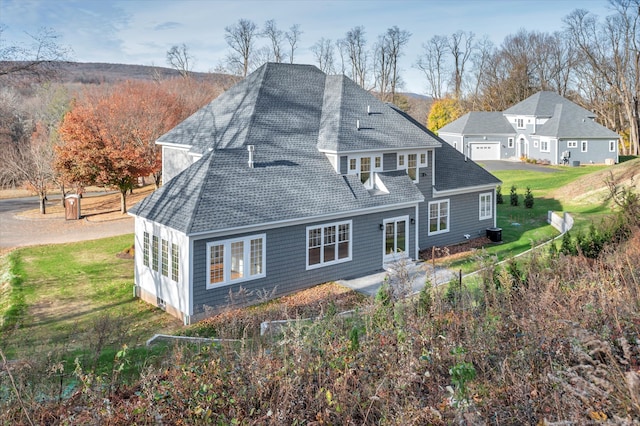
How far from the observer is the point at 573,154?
48.1 metres

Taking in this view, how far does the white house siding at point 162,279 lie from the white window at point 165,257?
9 centimetres

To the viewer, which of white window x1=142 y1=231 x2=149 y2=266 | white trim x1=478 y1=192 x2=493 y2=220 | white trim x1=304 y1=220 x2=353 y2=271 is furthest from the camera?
white trim x1=478 y1=192 x2=493 y2=220

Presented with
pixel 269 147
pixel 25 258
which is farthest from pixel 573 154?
pixel 25 258

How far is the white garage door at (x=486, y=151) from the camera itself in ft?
176

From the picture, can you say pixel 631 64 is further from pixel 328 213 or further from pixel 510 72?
pixel 328 213

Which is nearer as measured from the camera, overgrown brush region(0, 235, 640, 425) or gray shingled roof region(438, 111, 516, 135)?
overgrown brush region(0, 235, 640, 425)

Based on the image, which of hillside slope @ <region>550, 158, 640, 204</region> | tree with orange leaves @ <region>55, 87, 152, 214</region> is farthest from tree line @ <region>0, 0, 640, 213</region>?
hillside slope @ <region>550, 158, 640, 204</region>

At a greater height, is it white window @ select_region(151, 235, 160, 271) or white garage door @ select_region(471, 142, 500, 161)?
white garage door @ select_region(471, 142, 500, 161)

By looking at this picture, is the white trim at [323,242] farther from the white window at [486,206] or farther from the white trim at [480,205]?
the white window at [486,206]

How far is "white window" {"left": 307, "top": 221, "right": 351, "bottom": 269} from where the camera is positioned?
657 inches

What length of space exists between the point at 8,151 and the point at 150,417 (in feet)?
113

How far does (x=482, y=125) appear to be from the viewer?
177 ft

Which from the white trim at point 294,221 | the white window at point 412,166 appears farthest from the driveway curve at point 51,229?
the white window at point 412,166

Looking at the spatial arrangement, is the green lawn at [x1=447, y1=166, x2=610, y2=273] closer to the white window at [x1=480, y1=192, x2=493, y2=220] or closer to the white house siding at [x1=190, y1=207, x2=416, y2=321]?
the white window at [x1=480, y1=192, x2=493, y2=220]
